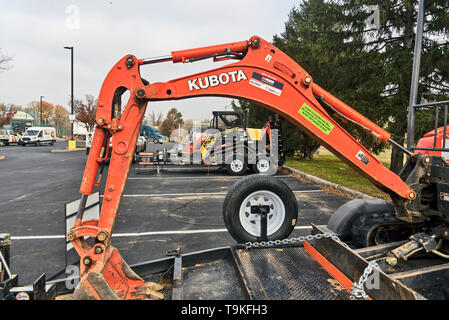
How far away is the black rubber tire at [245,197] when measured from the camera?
3641 mm

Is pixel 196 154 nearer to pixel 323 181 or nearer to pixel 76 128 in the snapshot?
pixel 323 181

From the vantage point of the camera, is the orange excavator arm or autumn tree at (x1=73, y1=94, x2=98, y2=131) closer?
the orange excavator arm

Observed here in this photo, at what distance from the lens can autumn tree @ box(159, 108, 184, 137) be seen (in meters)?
86.7

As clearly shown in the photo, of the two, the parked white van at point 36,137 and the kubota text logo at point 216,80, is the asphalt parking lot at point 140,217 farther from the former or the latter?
the parked white van at point 36,137

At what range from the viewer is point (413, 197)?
126 inches

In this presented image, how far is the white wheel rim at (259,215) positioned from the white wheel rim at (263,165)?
9.70 metres

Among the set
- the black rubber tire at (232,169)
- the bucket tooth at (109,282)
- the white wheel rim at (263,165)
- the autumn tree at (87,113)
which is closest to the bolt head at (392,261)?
the bucket tooth at (109,282)

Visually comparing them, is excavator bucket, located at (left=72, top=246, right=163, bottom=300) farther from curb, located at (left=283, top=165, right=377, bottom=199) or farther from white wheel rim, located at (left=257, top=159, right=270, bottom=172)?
white wheel rim, located at (left=257, top=159, right=270, bottom=172)

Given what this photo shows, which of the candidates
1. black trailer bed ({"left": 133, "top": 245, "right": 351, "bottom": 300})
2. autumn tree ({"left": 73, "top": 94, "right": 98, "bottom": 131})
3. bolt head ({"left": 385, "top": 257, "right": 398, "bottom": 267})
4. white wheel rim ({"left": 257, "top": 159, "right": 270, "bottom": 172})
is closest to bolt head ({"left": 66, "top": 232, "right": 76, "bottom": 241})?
black trailer bed ({"left": 133, "top": 245, "right": 351, "bottom": 300})

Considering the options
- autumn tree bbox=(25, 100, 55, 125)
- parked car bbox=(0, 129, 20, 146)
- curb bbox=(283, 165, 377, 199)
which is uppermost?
autumn tree bbox=(25, 100, 55, 125)

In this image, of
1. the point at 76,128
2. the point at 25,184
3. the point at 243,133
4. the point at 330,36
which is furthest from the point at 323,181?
the point at 76,128

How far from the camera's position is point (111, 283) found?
2645 millimetres

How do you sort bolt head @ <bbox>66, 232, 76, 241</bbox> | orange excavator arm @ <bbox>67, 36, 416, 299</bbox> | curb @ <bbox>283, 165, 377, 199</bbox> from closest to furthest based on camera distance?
bolt head @ <bbox>66, 232, 76, 241</bbox>
orange excavator arm @ <bbox>67, 36, 416, 299</bbox>
curb @ <bbox>283, 165, 377, 199</bbox>

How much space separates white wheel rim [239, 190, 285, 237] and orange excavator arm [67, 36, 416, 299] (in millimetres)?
1009
